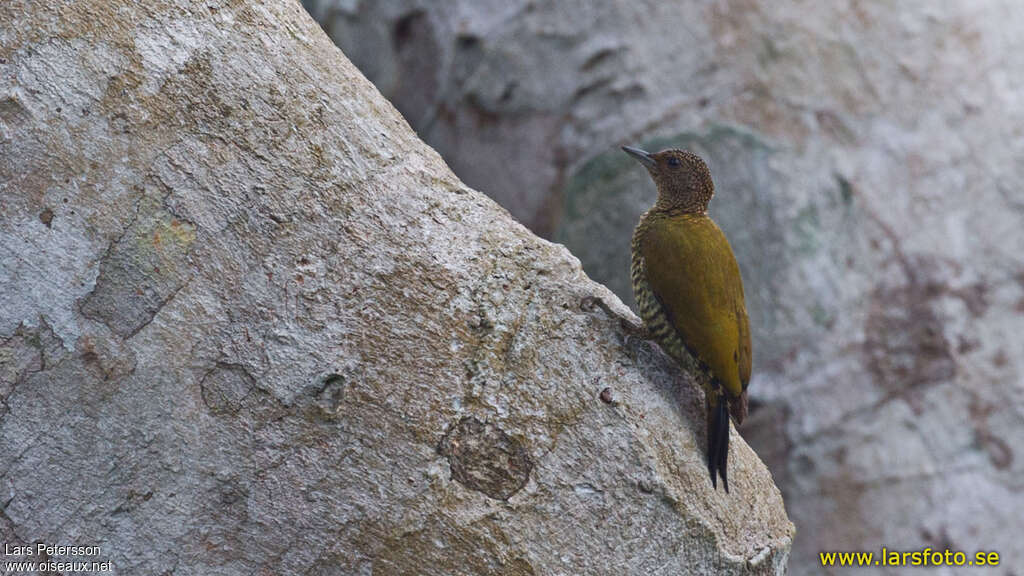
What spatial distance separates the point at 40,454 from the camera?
2.28 meters

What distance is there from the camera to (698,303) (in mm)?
2881

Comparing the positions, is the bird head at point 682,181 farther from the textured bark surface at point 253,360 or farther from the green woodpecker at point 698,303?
the textured bark surface at point 253,360

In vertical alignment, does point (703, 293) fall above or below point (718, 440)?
above

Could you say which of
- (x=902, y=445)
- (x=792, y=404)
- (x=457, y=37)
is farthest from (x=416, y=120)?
(x=902, y=445)

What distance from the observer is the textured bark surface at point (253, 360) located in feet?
7.49

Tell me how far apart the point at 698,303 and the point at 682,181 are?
2.05 ft

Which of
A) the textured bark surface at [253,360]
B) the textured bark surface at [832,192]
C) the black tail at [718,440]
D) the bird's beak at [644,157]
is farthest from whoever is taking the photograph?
the textured bark surface at [832,192]

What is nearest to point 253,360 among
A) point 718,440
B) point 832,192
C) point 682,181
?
point 718,440

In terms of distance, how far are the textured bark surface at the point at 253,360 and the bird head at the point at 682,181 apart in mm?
997

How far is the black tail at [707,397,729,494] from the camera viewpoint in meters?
2.62

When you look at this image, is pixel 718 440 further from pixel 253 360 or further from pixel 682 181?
pixel 253 360

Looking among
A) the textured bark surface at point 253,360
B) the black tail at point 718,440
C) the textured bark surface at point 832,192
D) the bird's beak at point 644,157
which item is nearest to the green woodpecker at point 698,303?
the black tail at point 718,440

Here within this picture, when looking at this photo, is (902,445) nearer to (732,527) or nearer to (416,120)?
(732,527)

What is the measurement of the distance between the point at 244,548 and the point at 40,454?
55 cm
